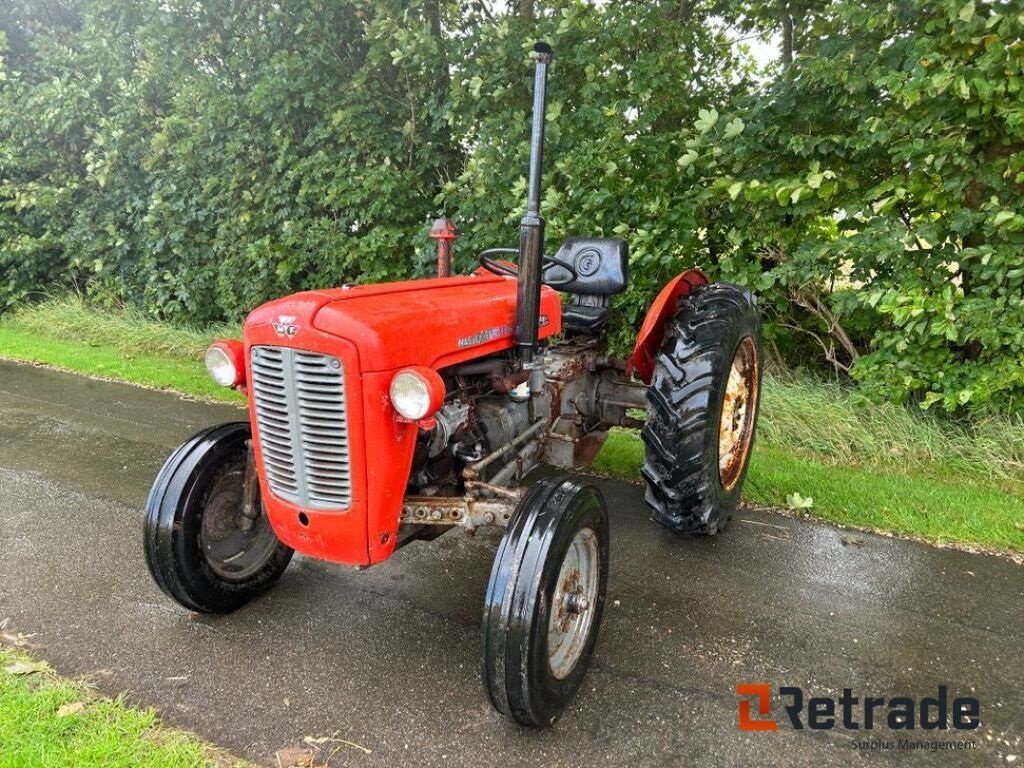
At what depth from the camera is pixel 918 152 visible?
4129 millimetres

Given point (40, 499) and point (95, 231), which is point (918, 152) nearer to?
point (40, 499)

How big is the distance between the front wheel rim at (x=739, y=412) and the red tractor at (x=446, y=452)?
0.33 m

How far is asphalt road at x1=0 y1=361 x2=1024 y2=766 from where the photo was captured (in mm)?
2117

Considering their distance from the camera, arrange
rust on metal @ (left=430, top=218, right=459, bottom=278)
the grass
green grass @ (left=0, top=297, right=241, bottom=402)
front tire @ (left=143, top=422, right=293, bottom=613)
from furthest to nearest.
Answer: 1. green grass @ (left=0, top=297, right=241, bottom=402)
2. the grass
3. rust on metal @ (left=430, top=218, right=459, bottom=278)
4. front tire @ (left=143, top=422, right=293, bottom=613)

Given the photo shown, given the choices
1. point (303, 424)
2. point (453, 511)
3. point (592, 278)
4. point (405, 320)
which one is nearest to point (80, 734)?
point (303, 424)

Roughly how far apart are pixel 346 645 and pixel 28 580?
1.48 metres

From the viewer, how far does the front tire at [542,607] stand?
1943 mm

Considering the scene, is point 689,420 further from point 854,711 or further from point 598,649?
point 854,711

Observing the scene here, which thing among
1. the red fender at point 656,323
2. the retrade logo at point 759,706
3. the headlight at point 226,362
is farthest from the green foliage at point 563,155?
the headlight at point 226,362

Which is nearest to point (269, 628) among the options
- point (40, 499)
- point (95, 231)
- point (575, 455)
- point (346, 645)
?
point (346, 645)

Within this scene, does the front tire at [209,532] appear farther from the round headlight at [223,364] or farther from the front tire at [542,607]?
the front tire at [542,607]

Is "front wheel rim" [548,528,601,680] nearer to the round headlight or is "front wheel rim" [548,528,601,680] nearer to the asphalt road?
the asphalt road

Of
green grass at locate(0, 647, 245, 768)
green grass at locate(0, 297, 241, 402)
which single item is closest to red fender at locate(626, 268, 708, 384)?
green grass at locate(0, 647, 245, 768)

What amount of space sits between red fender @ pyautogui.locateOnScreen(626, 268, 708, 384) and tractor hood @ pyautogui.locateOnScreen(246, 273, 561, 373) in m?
0.76
